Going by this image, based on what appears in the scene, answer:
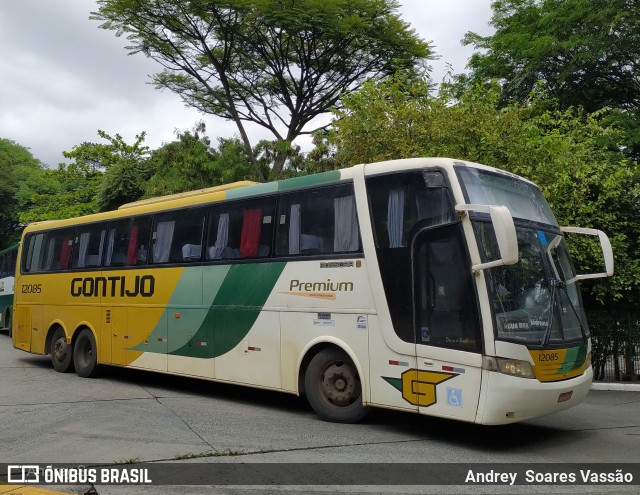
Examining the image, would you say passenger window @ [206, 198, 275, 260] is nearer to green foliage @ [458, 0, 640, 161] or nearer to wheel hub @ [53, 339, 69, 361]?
wheel hub @ [53, 339, 69, 361]

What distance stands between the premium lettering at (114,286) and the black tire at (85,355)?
0.83m

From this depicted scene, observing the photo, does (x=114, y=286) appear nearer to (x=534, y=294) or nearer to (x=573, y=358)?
(x=534, y=294)

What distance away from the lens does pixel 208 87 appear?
25.2 metres

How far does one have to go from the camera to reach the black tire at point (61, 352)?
43.8 feet

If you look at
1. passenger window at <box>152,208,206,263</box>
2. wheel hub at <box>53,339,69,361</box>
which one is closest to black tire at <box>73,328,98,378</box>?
wheel hub at <box>53,339,69,361</box>

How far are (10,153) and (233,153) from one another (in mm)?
42449

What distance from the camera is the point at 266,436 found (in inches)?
296

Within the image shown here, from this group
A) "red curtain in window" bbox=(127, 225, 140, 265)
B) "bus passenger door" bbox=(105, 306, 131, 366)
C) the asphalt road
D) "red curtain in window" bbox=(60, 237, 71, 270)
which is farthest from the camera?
"red curtain in window" bbox=(60, 237, 71, 270)

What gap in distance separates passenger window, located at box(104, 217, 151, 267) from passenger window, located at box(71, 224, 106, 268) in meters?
0.28

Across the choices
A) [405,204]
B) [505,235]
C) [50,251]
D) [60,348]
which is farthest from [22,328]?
[505,235]

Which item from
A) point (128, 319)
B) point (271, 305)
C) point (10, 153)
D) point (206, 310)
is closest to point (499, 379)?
point (271, 305)

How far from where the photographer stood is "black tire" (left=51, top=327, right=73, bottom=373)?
13.3 metres

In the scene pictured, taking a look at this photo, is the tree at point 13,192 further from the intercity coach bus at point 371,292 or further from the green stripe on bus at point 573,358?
the green stripe on bus at point 573,358

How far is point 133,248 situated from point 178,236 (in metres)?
1.38
